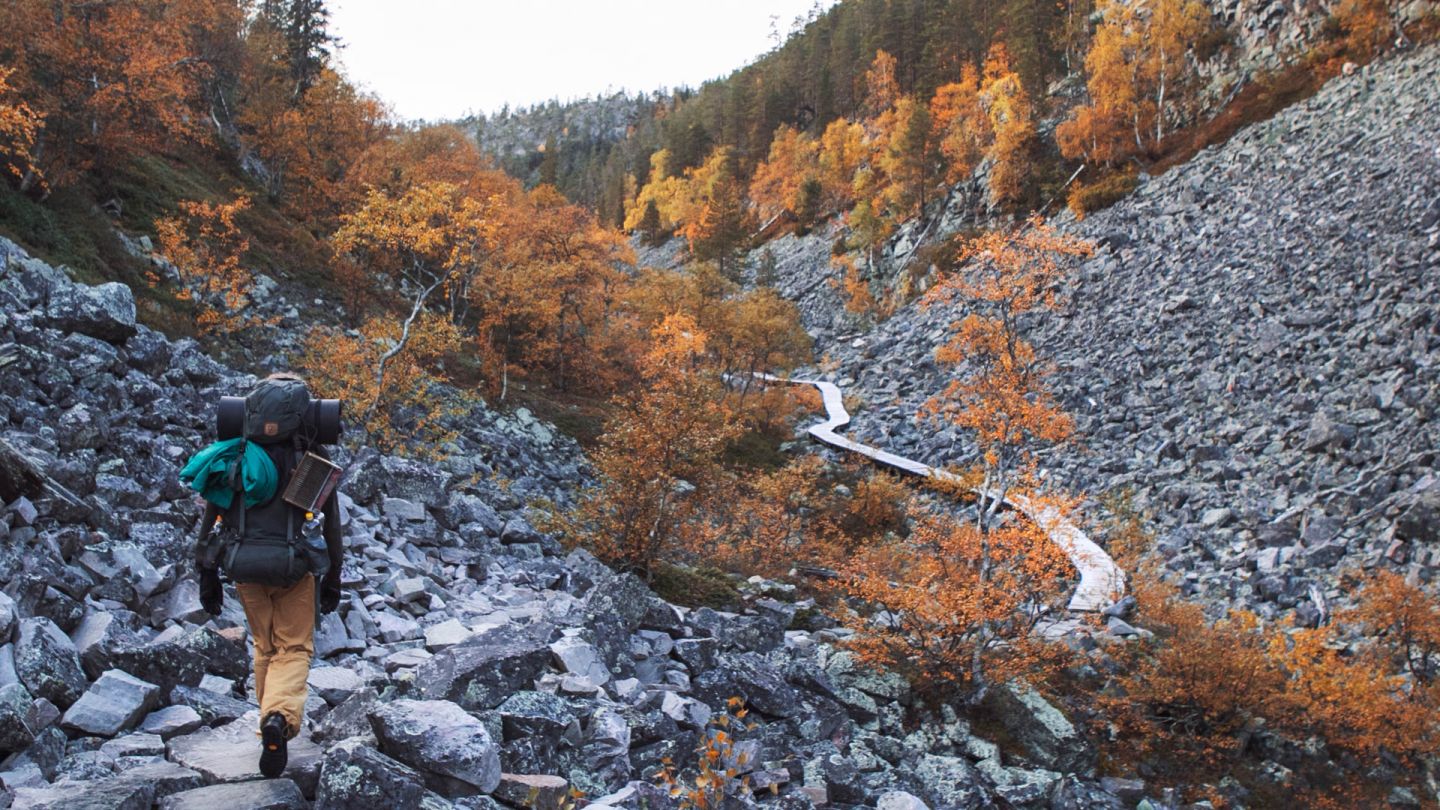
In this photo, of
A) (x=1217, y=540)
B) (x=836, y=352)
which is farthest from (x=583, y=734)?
(x=836, y=352)

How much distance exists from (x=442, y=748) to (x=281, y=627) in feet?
4.19

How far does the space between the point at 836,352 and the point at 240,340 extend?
37.7m

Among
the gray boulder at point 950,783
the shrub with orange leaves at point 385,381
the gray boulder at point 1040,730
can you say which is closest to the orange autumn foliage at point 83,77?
the shrub with orange leaves at point 385,381

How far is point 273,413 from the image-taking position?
4836mm

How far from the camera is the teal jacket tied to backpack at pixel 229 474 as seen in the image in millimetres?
4691

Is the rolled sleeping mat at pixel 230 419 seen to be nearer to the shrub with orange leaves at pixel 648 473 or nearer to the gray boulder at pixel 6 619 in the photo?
the gray boulder at pixel 6 619

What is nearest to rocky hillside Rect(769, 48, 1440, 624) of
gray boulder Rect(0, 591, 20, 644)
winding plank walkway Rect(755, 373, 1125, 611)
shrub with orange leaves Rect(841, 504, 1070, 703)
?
winding plank walkway Rect(755, 373, 1125, 611)

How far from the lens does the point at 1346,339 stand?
24484 millimetres

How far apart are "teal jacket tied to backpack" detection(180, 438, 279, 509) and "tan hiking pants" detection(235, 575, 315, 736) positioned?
1.90 ft

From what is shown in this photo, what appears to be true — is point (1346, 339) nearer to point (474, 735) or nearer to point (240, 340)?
point (474, 735)

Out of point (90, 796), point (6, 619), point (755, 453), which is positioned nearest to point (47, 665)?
point (6, 619)

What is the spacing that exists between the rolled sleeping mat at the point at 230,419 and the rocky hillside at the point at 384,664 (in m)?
1.91

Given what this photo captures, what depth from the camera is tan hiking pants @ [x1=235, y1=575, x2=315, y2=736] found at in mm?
4820

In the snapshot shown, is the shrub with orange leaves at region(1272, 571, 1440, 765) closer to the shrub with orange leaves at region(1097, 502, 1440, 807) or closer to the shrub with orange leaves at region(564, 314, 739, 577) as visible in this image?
the shrub with orange leaves at region(1097, 502, 1440, 807)
